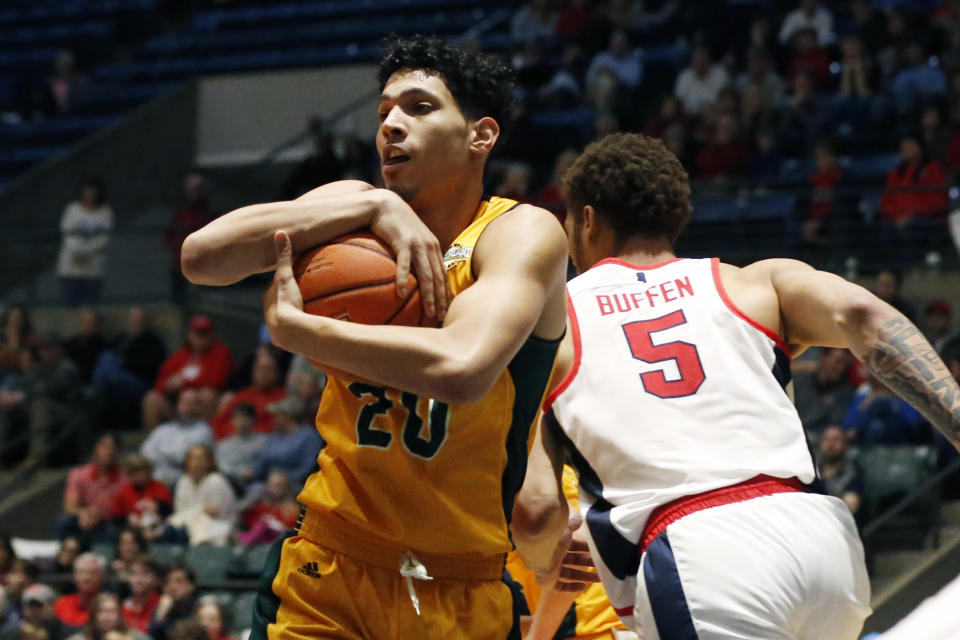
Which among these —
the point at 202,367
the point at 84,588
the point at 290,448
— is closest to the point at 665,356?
the point at 84,588

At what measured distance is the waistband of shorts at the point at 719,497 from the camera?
3.42 m

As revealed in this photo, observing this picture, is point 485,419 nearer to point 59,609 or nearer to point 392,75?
point 392,75

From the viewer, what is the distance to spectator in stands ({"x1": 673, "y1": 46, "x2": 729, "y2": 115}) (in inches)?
485

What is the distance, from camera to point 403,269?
3025 millimetres

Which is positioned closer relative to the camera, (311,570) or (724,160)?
(311,570)

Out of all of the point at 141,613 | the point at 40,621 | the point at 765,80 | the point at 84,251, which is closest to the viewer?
the point at 40,621

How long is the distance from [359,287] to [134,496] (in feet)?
26.5

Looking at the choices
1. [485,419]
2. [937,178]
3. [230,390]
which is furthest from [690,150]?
[485,419]

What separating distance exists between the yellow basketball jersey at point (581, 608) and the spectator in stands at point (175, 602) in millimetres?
4541

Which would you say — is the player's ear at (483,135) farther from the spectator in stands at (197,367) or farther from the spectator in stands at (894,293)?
the spectator in stands at (197,367)

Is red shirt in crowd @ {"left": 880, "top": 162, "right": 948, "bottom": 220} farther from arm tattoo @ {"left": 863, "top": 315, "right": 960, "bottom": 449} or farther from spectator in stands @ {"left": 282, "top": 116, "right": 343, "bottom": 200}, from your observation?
arm tattoo @ {"left": 863, "top": 315, "right": 960, "bottom": 449}

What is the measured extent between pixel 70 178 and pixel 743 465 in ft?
44.9

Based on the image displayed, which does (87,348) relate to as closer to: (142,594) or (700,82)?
(142,594)

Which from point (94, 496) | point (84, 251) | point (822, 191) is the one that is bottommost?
point (94, 496)
